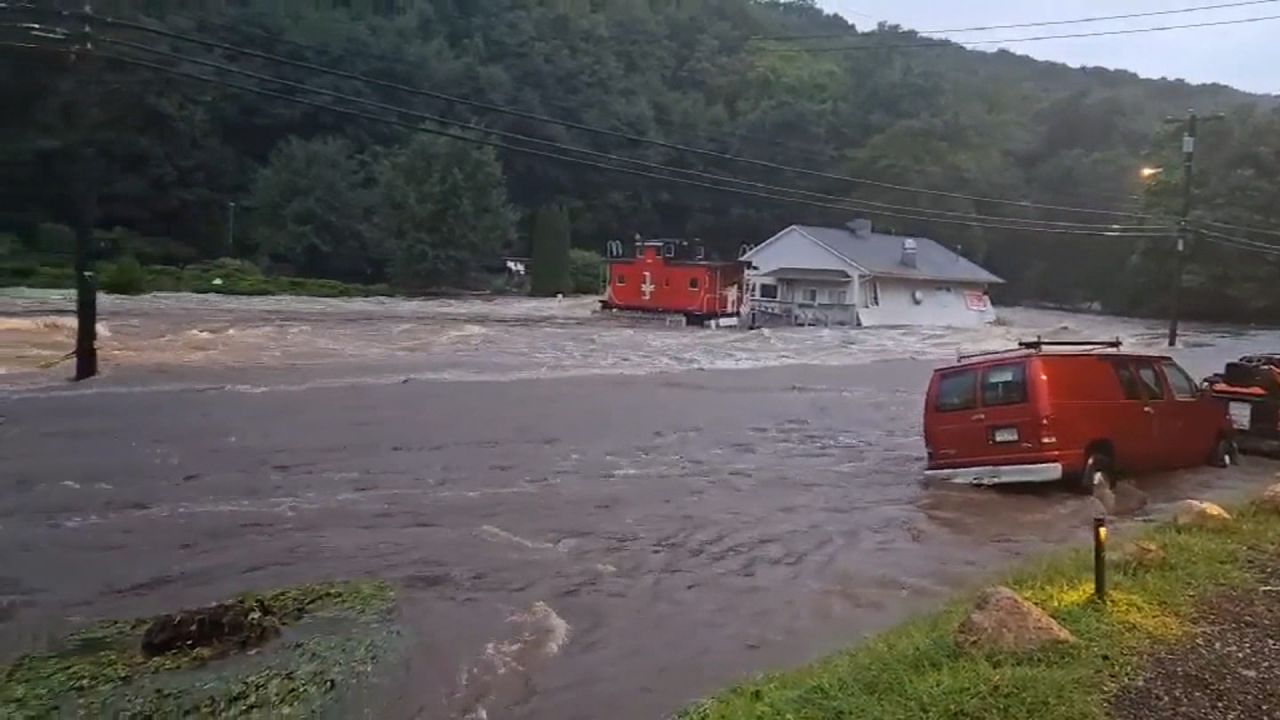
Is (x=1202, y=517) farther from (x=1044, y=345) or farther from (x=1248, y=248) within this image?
(x=1248, y=248)

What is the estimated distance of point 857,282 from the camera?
5266cm

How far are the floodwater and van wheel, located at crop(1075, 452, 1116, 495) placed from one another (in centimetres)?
37

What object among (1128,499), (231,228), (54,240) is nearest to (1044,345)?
(1128,499)

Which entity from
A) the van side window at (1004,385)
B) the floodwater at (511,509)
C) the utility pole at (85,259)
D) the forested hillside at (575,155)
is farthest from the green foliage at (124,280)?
the van side window at (1004,385)

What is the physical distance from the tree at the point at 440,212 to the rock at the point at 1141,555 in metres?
59.3

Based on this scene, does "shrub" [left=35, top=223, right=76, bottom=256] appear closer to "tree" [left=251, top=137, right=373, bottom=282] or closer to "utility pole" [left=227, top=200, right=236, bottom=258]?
"utility pole" [left=227, top=200, right=236, bottom=258]

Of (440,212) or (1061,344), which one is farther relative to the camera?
(440,212)

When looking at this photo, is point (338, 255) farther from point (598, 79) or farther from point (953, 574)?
point (953, 574)

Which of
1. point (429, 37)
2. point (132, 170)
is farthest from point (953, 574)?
point (429, 37)

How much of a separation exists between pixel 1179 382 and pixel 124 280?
45873mm

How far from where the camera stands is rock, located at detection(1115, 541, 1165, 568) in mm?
8523

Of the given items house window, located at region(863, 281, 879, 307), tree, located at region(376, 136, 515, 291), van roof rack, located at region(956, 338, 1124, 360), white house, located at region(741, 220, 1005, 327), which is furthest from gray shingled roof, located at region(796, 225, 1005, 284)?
van roof rack, located at region(956, 338, 1124, 360)

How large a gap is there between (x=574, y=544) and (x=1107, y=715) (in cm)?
700

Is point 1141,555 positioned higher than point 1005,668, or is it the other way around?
point 1141,555
